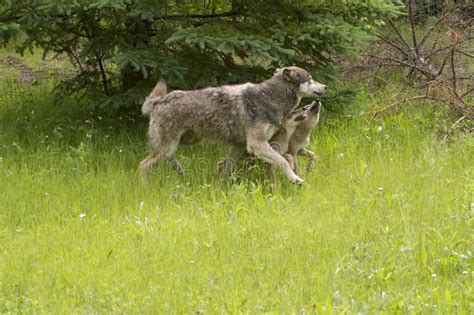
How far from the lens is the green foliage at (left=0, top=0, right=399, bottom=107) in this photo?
932cm

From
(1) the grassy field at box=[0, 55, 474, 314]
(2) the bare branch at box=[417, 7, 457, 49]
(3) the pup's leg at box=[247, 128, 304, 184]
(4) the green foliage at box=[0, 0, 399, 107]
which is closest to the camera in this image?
(1) the grassy field at box=[0, 55, 474, 314]

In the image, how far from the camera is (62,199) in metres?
8.19

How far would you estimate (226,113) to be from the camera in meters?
8.96

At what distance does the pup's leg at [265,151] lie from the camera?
8.48 m

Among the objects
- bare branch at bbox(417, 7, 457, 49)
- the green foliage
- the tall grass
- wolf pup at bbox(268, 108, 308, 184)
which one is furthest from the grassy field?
bare branch at bbox(417, 7, 457, 49)

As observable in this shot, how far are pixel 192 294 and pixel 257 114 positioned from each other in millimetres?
3506

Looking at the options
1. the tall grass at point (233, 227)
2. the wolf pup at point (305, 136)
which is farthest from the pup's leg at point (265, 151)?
the wolf pup at point (305, 136)

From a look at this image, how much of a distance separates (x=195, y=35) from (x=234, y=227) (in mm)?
3027

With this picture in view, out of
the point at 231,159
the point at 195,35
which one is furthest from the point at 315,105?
the point at 195,35

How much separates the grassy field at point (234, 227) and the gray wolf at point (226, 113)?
0.40 m

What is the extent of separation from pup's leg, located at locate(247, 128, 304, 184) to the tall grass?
0.19 meters

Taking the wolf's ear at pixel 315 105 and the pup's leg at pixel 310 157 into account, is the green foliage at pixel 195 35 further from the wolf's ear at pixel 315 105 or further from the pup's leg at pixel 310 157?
the pup's leg at pixel 310 157

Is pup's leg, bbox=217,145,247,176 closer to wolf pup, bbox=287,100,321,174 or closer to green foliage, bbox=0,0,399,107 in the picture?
wolf pup, bbox=287,100,321,174

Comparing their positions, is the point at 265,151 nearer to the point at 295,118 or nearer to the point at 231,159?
the point at 295,118
